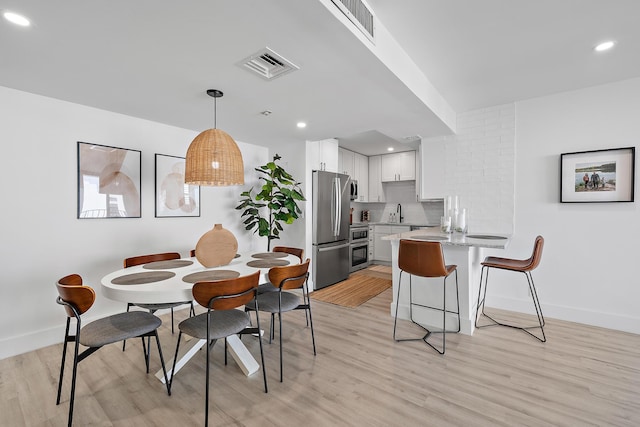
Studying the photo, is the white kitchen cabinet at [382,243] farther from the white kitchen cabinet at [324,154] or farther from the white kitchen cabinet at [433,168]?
the white kitchen cabinet at [324,154]

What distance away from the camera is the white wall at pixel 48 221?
2.46 m

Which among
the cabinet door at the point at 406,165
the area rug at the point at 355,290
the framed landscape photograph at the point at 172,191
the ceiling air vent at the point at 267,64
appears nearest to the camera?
the ceiling air vent at the point at 267,64

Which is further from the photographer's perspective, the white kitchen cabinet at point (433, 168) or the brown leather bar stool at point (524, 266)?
the white kitchen cabinet at point (433, 168)

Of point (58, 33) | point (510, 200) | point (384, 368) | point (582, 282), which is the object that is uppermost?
point (58, 33)

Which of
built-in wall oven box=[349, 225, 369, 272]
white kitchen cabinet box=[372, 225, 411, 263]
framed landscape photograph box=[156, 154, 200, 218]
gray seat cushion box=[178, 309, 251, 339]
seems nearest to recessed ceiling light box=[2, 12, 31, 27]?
framed landscape photograph box=[156, 154, 200, 218]

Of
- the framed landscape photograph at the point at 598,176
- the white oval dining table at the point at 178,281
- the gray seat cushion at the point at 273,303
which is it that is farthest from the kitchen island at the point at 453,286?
the white oval dining table at the point at 178,281

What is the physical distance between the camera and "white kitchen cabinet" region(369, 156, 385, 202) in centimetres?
650

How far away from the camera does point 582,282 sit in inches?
121

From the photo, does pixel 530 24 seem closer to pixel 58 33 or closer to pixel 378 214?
pixel 58 33

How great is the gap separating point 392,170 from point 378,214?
1157mm

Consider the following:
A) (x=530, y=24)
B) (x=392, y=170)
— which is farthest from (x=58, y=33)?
(x=392, y=170)

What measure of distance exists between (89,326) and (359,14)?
2582 mm

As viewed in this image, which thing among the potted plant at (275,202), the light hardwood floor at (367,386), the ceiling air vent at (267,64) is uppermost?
the ceiling air vent at (267,64)

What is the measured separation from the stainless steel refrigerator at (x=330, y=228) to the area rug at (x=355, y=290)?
0.59 feet
